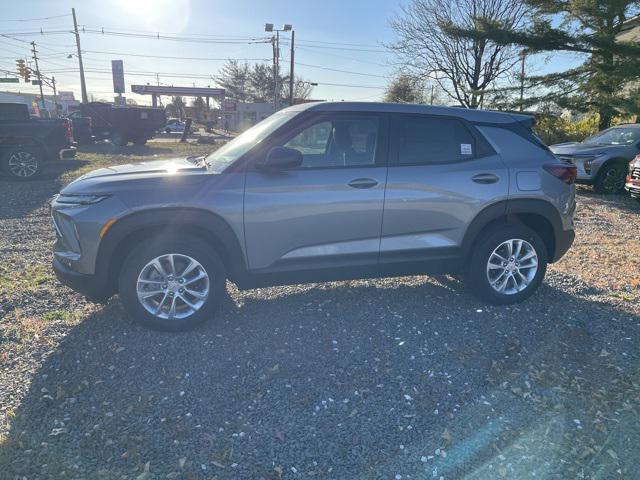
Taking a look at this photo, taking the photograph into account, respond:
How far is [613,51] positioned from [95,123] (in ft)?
72.4

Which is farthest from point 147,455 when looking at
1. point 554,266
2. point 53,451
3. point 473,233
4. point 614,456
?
point 554,266

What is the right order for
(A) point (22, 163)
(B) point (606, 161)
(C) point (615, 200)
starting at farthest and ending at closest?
(A) point (22, 163), (B) point (606, 161), (C) point (615, 200)

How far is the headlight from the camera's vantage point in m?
3.33

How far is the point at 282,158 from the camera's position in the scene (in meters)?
3.43

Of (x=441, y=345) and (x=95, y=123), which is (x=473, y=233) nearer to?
(x=441, y=345)

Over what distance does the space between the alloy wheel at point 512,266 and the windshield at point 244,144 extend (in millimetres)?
2232

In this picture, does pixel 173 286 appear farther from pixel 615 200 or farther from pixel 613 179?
pixel 613 179

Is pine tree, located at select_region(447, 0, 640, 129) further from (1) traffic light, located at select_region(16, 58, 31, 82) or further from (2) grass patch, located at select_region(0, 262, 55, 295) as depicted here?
(1) traffic light, located at select_region(16, 58, 31, 82)

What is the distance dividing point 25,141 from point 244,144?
10.6 meters

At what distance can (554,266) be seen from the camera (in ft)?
A: 17.6

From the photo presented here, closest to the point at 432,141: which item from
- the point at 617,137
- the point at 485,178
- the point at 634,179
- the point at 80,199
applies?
the point at 485,178

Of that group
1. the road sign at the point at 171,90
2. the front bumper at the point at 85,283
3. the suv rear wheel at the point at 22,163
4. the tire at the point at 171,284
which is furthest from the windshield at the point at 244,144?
the road sign at the point at 171,90

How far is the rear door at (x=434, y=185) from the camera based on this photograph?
3803mm

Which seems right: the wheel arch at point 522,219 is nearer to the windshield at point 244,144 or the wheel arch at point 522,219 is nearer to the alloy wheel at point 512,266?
the alloy wheel at point 512,266
